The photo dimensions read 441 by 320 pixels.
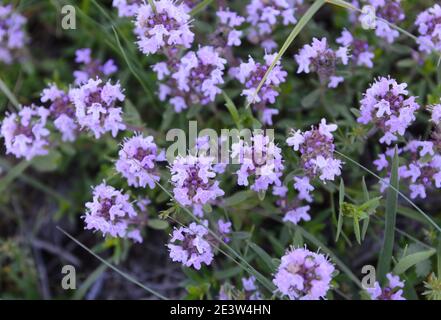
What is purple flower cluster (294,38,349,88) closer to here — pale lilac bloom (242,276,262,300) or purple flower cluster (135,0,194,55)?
purple flower cluster (135,0,194,55)

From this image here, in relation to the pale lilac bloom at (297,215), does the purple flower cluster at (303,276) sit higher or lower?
lower

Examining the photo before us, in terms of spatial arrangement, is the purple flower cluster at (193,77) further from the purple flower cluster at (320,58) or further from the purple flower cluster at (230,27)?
the purple flower cluster at (320,58)

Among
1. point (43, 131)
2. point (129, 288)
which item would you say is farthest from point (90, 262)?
point (43, 131)

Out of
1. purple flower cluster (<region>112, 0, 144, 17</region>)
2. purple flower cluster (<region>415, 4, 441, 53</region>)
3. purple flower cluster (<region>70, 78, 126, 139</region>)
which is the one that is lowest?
purple flower cluster (<region>70, 78, 126, 139</region>)

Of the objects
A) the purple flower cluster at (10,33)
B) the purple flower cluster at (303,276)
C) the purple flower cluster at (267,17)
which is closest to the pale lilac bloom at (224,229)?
the purple flower cluster at (303,276)

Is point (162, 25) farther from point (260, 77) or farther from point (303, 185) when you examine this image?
point (303, 185)

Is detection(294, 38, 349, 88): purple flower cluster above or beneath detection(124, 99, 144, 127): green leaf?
above

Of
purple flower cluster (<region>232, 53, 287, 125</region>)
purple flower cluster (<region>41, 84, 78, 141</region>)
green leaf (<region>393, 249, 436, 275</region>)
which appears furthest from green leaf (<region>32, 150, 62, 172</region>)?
green leaf (<region>393, 249, 436, 275</region>)
